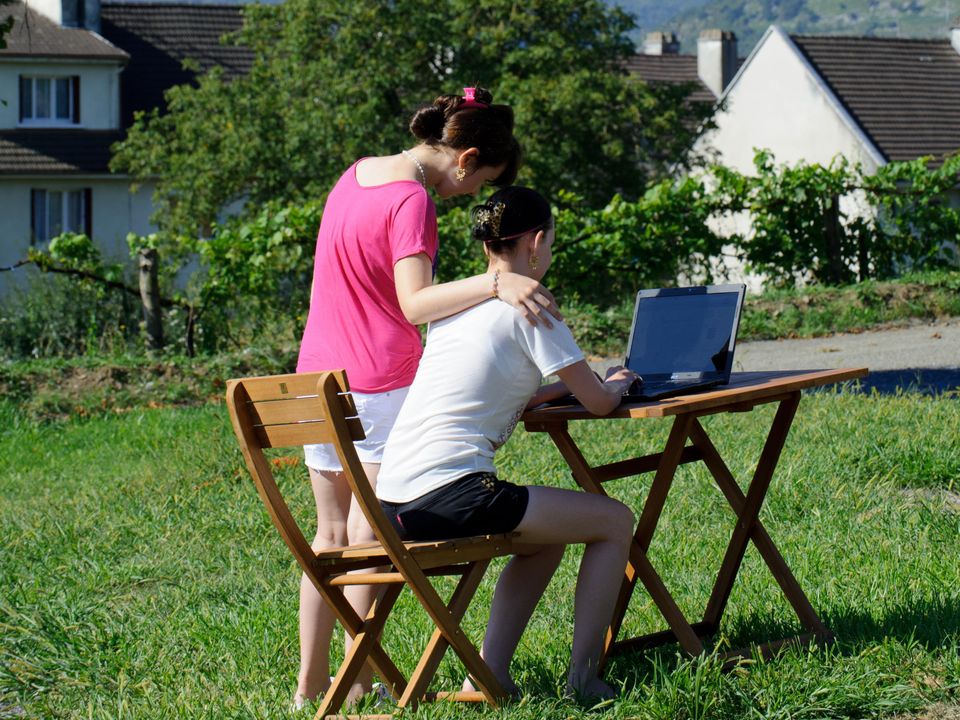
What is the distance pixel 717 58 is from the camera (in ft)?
165

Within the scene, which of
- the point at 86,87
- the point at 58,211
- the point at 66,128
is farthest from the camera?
the point at 86,87

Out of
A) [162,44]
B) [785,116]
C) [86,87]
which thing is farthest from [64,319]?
[785,116]

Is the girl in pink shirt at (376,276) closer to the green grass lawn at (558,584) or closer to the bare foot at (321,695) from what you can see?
the bare foot at (321,695)

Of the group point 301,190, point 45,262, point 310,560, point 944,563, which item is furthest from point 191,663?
point 301,190

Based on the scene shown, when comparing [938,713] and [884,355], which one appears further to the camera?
[884,355]

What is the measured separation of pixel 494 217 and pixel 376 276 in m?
0.42

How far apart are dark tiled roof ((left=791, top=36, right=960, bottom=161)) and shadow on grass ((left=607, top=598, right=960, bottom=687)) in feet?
111

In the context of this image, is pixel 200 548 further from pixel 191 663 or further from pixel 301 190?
pixel 301 190

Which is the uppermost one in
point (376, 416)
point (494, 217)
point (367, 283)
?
point (494, 217)

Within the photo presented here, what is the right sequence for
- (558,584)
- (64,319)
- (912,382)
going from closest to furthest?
(558,584)
(912,382)
(64,319)

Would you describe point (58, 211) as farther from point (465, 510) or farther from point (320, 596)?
point (465, 510)

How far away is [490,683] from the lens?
4.01m

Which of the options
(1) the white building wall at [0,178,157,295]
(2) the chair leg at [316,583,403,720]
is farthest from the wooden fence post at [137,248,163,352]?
(1) the white building wall at [0,178,157,295]

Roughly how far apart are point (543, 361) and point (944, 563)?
224 centimetres
